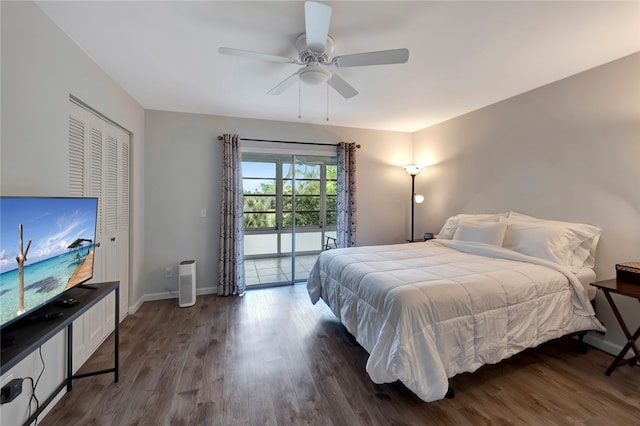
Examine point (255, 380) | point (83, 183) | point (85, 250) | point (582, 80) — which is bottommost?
point (255, 380)

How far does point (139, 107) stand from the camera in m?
3.34

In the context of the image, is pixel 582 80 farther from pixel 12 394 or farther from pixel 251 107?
pixel 12 394

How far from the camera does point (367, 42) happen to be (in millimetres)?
2037

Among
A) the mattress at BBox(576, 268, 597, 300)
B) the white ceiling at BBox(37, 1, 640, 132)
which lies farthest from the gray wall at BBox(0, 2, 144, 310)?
the mattress at BBox(576, 268, 597, 300)

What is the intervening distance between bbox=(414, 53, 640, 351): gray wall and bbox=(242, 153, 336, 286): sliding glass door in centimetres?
229

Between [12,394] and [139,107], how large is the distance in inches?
122

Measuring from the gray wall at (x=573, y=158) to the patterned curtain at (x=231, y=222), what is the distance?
3.31 meters

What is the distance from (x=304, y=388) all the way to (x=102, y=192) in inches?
100

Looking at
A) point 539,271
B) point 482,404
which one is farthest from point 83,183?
point 539,271

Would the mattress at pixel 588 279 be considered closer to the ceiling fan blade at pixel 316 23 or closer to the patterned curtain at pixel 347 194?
the patterned curtain at pixel 347 194

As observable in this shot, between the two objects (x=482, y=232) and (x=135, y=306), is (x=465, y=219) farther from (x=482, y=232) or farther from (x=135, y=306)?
(x=135, y=306)

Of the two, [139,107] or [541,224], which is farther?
[139,107]

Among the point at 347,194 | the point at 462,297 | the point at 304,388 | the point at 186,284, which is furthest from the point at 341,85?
the point at 186,284

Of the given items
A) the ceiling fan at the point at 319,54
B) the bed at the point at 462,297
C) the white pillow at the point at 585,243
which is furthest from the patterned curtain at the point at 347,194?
the white pillow at the point at 585,243
